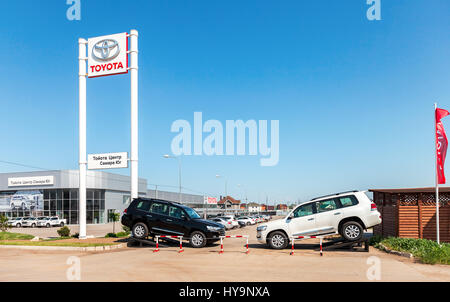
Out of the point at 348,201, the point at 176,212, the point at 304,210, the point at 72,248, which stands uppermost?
the point at 348,201

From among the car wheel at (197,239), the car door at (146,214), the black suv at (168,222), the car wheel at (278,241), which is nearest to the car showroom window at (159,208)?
the black suv at (168,222)

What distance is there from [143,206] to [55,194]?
144 feet

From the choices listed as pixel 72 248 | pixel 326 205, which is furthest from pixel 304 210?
pixel 72 248

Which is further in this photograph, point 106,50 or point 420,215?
point 106,50

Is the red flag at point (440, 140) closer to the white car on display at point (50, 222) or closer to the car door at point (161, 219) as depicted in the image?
the car door at point (161, 219)

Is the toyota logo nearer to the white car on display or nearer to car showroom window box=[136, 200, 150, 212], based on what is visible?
car showroom window box=[136, 200, 150, 212]

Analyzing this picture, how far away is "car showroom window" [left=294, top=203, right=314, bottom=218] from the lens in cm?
1549

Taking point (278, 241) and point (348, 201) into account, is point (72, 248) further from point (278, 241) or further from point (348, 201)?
point (348, 201)

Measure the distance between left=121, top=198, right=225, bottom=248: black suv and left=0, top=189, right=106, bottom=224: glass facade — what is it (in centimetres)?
4196

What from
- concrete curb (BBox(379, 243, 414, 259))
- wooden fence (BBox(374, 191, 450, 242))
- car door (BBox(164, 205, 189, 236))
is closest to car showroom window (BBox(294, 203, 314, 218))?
concrete curb (BBox(379, 243, 414, 259))

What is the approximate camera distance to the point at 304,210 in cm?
1557

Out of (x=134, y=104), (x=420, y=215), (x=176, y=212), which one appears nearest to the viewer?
(x=420, y=215)

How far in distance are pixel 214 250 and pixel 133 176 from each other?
8.41 metres
